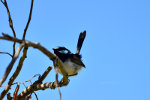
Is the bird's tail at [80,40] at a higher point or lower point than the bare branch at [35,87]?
higher

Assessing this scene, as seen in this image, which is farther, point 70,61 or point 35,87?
point 70,61

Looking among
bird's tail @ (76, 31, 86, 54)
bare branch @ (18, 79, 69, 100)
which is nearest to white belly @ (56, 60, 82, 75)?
bird's tail @ (76, 31, 86, 54)

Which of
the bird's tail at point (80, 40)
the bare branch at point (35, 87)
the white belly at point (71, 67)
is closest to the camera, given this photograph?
the bare branch at point (35, 87)

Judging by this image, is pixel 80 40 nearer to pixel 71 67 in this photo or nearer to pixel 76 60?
pixel 76 60

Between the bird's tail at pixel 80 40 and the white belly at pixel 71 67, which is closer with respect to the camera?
the white belly at pixel 71 67

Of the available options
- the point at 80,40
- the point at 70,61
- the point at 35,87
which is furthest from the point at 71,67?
the point at 35,87

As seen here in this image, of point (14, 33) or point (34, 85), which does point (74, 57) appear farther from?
point (14, 33)

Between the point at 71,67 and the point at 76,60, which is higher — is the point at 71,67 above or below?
below

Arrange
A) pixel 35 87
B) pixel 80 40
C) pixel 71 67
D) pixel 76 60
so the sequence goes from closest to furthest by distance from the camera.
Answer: pixel 35 87, pixel 71 67, pixel 76 60, pixel 80 40

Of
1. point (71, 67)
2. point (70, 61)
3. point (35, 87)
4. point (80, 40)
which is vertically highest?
point (80, 40)

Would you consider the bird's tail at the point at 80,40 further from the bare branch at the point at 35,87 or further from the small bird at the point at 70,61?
the bare branch at the point at 35,87

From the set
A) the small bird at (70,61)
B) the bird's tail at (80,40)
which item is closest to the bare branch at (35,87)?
the small bird at (70,61)

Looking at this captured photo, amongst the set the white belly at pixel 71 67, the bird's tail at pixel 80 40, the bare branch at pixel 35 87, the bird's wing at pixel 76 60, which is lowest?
the bare branch at pixel 35 87

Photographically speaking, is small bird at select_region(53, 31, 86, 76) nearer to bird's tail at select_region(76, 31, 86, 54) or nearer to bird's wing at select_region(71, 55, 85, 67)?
bird's wing at select_region(71, 55, 85, 67)
